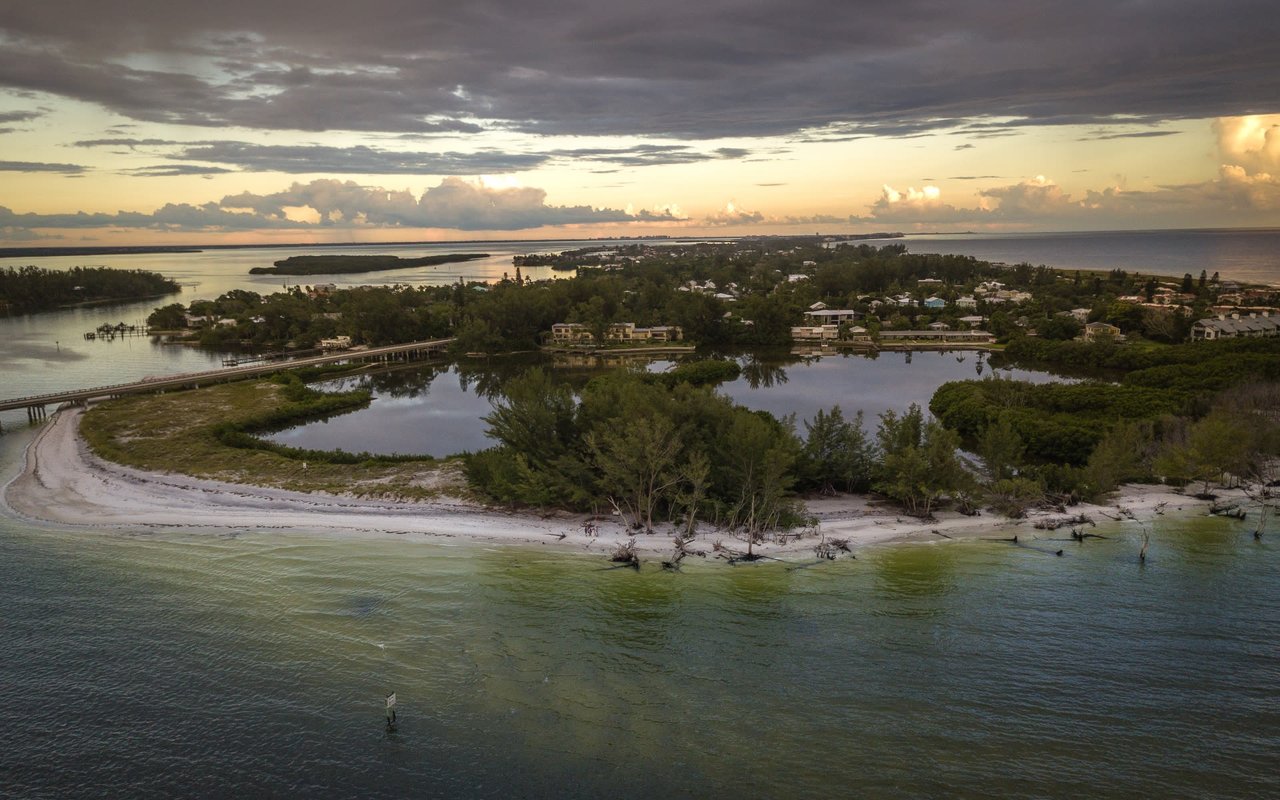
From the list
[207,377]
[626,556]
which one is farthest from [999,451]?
[207,377]

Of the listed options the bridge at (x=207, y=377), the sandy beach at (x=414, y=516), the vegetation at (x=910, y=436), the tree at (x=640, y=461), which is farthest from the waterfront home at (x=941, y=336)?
the tree at (x=640, y=461)

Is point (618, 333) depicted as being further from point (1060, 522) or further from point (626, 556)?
point (626, 556)

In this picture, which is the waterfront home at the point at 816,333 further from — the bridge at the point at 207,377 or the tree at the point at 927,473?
the tree at the point at 927,473

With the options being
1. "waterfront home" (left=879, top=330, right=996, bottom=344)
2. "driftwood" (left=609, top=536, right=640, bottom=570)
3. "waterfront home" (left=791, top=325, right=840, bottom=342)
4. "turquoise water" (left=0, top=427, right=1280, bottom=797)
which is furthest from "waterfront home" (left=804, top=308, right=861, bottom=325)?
"driftwood" (left=609, top=536, right=640, bottom=570)

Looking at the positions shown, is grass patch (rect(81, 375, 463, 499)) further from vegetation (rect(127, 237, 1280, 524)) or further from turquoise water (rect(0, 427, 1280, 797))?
turquoise water (rect(0, 427, 1280, 797))

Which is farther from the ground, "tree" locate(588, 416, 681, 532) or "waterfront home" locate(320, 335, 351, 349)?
"waterfront home" locate(320, 335, 351, 349)

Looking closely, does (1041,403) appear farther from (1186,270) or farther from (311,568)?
(1186,270)
